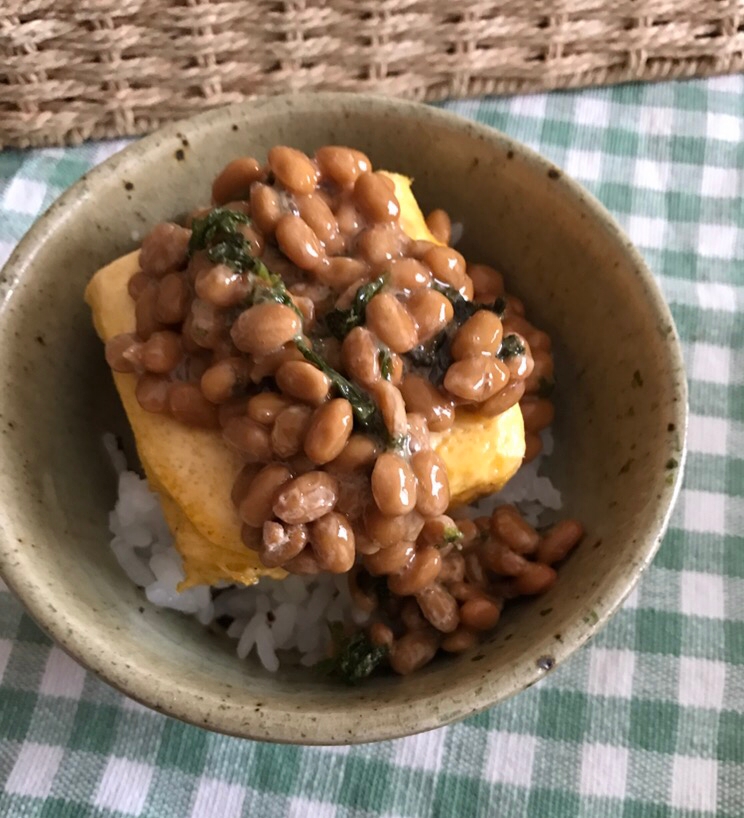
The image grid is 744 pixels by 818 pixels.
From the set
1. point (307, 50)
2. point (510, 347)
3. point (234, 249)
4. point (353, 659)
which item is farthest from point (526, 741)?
point (307, 50)

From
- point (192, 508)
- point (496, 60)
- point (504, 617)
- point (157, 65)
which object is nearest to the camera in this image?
point (192, 508)

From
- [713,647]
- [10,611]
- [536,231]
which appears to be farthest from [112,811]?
[536,231]

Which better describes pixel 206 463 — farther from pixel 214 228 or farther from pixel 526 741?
pixel 526 741

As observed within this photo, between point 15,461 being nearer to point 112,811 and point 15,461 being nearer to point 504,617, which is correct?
point 112,811

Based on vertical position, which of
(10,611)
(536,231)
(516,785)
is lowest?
(516,785)

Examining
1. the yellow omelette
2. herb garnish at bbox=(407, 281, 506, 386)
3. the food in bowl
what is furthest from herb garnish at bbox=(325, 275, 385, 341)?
the yellow omelette

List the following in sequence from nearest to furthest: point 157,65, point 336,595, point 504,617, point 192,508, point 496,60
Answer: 1. point 192,508
2. point 504,617
3. point 336,595
4. point 157,65
5. point 496,60

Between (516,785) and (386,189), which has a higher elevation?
(386,189)
